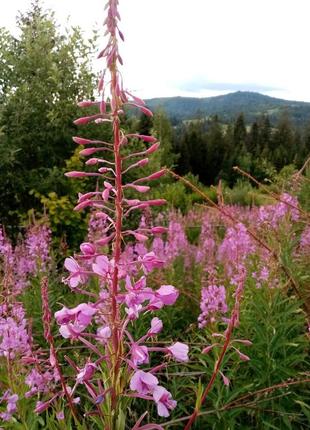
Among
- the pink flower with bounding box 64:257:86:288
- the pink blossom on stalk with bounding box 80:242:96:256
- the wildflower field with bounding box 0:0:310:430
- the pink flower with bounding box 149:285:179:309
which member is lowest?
the wildflower field with bounding box 0:0:310:430

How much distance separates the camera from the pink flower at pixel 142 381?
4.83ft

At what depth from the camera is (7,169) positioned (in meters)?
6.82

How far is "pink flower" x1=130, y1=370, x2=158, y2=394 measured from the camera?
1.47 meters

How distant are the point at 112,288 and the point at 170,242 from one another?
373cm

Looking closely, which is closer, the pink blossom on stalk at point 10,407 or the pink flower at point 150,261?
the pink flower at point 150,261

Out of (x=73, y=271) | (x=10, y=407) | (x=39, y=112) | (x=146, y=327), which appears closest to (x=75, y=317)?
(x=73, y=271)

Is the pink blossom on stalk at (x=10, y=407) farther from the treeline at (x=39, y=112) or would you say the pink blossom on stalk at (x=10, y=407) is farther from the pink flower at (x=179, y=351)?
the treeline at (x=39, y=112)

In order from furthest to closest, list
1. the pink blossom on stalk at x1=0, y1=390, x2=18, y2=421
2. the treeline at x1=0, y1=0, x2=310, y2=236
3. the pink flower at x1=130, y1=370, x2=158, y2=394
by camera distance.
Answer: the treeline at x1=0, y1=0, x2=310, y2=236 → the pink blossom on stalk at x1=0, y1=390, x2=18, y2=421 → the pink flower at x1=130, y1=370, x2=158, y2=394

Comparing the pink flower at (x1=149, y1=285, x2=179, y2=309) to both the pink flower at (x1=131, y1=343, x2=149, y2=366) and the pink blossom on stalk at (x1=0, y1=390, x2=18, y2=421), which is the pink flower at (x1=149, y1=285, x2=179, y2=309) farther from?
the pink blossom on stalk at (x1=0, y1=390, x2=18, y2=421)

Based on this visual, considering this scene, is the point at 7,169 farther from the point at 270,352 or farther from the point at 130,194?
the point at 270,352

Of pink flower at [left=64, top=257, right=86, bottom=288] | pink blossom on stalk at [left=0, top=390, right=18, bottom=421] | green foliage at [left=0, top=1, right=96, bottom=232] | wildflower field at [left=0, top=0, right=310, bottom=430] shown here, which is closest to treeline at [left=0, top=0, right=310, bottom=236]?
green foliage at [left=0, top=1, right=96, bottom=232]

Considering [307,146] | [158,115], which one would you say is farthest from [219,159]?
[307,146]

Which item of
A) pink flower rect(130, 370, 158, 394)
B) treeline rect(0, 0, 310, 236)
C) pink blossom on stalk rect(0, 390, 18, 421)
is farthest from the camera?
treeline rect(0, 0, 310, 236)

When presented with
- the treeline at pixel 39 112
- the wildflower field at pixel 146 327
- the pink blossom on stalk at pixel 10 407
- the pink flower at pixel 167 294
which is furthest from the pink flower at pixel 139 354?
the treeline at pixel 39 112
